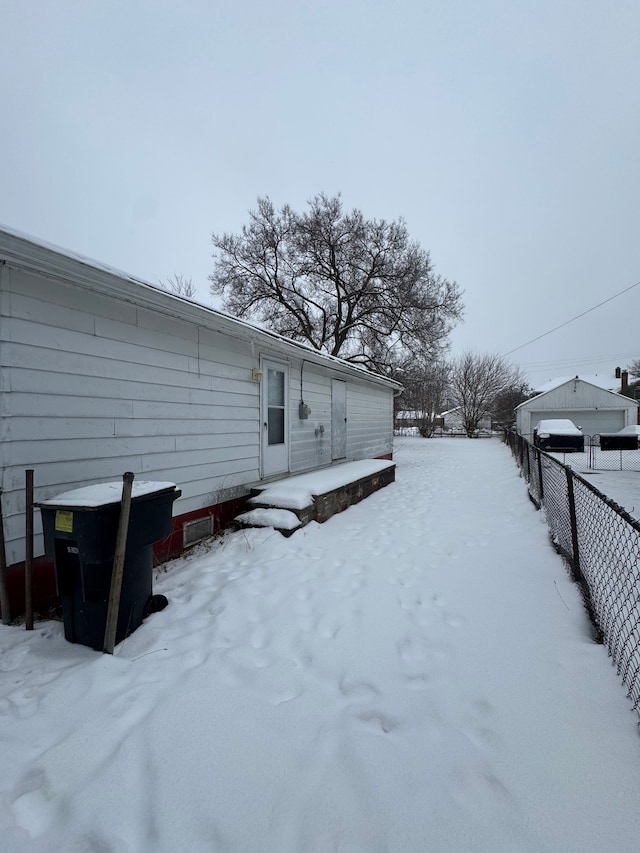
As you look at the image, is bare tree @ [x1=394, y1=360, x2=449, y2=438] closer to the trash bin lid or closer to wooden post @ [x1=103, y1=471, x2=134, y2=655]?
the trash bin lid

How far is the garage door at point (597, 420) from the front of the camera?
23.7 m

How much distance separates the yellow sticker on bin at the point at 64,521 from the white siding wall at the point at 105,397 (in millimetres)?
708

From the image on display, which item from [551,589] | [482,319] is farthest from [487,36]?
[482,319]

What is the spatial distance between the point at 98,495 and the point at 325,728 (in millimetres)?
1766

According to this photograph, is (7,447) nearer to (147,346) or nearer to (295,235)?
(147,346)

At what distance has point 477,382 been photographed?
105 feet

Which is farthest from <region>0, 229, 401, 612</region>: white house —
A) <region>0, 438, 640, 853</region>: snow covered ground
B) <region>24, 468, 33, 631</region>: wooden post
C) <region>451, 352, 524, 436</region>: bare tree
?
<region>451, 352, 524, 436</region>: bare tree

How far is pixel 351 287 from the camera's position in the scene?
57.2 feet

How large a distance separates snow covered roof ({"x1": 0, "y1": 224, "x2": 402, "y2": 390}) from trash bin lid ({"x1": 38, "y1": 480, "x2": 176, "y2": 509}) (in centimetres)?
158

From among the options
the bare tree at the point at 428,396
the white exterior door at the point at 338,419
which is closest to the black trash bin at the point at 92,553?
the white exterior door at the point at 338,419

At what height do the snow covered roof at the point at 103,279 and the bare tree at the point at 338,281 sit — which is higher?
the bare tree at the point at 338,281

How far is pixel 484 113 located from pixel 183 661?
4161 centimetres

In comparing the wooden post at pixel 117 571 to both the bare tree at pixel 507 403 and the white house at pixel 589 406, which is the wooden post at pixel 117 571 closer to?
the white house at pixel 589 406

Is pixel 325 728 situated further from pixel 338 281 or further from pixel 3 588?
pixel 338 281
